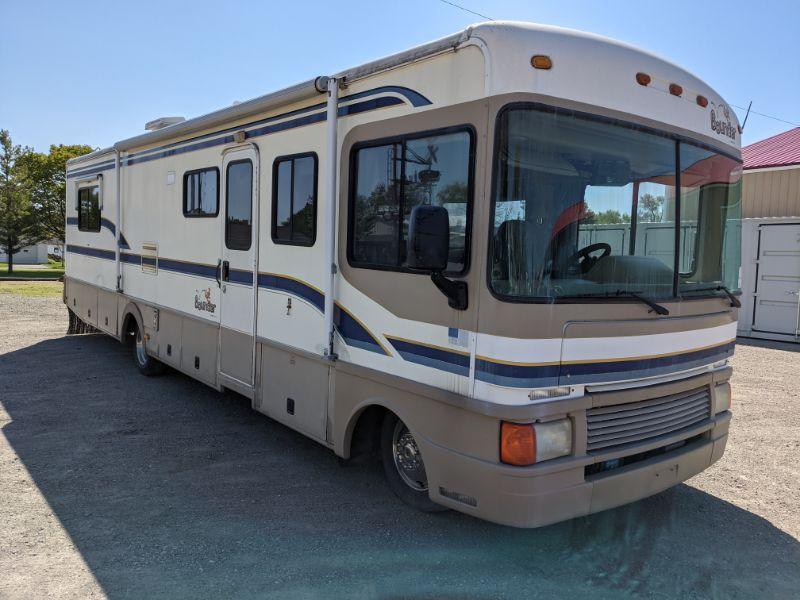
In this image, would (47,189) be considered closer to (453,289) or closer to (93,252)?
(93,252)

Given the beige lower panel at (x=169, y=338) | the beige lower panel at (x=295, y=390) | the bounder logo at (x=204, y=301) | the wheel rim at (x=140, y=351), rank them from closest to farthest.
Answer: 1. the beige lower panel at (x=295, y=390)
2. the bounder logo at (x=204, y=301)
3. the beige lower panel at (x=169, y=338)
4. the wheel rim at (x=140, y=351)

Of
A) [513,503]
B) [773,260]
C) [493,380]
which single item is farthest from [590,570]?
[773,260]

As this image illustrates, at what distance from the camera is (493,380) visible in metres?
3.28

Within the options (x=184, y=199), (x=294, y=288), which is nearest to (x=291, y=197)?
(x=294, y=288)

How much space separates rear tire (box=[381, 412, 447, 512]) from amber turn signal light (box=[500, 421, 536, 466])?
844 mm

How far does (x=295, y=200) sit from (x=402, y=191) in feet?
4.22

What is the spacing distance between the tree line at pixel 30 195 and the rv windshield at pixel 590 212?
31427 millimetres

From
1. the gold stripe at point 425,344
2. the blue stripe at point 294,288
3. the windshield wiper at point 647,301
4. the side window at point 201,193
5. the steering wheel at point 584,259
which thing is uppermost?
the side window at point 201,193

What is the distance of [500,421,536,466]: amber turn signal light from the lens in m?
3.23

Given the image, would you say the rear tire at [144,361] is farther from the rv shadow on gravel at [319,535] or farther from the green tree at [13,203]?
the green tree at [13,203]

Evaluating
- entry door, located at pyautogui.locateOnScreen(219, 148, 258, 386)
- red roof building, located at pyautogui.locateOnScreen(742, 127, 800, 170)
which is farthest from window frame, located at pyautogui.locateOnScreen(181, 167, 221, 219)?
red roof building, located at pyautogui.locateOnScreen(742, 127, 800, 170)

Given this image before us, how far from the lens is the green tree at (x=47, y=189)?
32.5 m

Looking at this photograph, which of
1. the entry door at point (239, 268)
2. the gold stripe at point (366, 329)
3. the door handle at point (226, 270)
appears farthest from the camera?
the door handle at point (226, 270)

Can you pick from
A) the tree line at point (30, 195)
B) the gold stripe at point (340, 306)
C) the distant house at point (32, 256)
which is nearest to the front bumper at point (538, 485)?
the gold stripe at point (340, 306)
